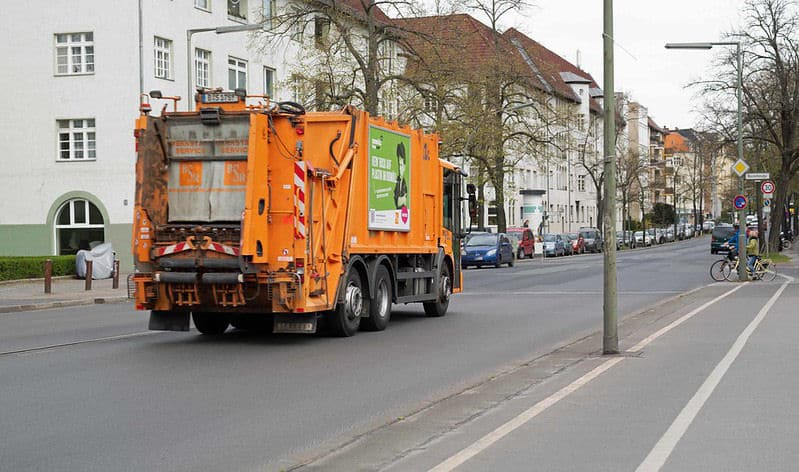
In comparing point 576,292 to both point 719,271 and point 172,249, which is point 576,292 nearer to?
point 719,271

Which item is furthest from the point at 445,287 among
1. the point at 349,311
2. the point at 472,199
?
the point at 349,311

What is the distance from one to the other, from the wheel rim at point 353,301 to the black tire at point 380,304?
43 cm

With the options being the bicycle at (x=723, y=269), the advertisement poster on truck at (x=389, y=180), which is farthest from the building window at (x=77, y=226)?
the advertisement poster on truck at (x=389, y=180)

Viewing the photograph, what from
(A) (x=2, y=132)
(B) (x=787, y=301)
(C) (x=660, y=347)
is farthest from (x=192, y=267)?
(A) (x=2, y=132)

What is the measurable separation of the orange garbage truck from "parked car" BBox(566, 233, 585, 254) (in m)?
62.7

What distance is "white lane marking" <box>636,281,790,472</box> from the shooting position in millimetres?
7047

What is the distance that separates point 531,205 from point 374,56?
176 feet

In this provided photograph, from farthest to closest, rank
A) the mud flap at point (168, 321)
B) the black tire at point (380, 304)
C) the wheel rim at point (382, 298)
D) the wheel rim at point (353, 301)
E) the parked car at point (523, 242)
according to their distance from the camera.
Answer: the parked car at point (523, 242) < the wheel rim at point (382, 298) < the black tire at point (380, 304) < the wheel rim at point (353, 301) < the mud flap at point (168, 321)

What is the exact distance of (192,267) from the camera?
48.3 ft

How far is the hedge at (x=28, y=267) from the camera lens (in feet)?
110

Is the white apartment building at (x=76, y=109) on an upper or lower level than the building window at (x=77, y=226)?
upper

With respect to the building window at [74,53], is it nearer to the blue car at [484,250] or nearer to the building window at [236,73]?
the building window at [236,73]

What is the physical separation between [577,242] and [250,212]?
219 ft

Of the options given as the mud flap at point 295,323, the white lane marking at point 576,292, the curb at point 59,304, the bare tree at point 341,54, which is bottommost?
the white lane marking at point 576,292
